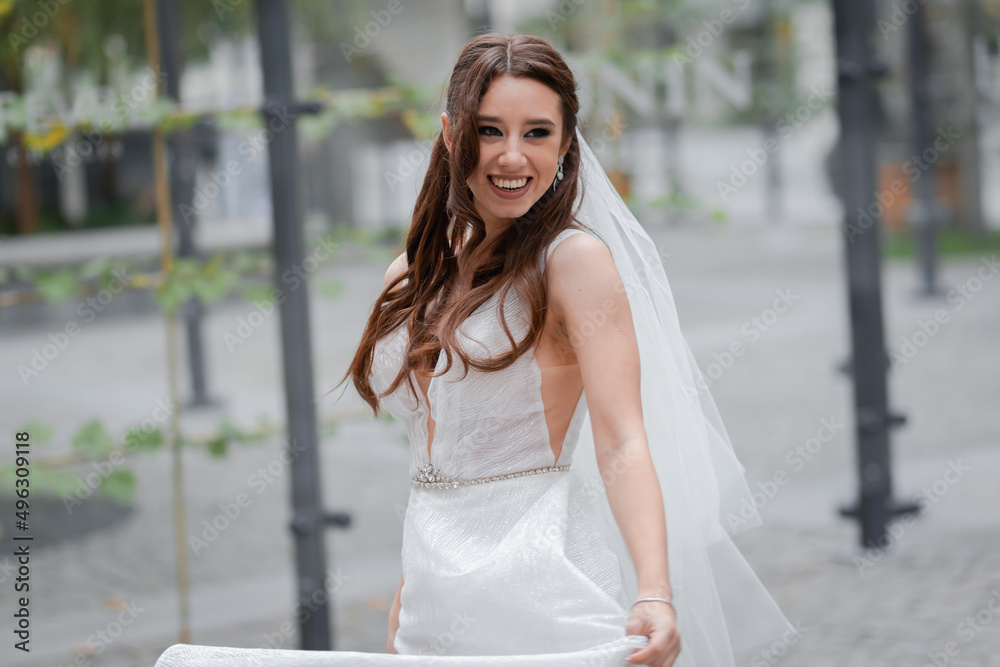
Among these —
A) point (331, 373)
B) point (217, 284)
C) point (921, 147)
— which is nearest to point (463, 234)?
point (217, 284)

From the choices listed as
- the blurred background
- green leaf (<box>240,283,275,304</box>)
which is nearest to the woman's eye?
the blurred background

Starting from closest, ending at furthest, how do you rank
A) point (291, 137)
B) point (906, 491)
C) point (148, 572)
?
point (291, 137) → point (148, 572) → point (906, 491)

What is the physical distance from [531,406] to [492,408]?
0.21ft

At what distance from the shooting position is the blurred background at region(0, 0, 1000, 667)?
372 cm

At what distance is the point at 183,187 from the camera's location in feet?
27.9

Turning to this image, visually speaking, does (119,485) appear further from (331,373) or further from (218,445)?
(331,373)

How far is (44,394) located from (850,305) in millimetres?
7310

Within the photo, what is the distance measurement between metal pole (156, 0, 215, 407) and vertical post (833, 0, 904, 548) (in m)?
4.28

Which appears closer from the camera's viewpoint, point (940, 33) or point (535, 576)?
point (535, 576)

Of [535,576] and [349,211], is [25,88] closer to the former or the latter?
A: [535,576]

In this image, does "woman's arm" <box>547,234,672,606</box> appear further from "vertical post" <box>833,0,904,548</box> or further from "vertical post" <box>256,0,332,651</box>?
"vertical post" <box>833,0,904,548</box>

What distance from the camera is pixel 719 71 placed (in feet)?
16.6

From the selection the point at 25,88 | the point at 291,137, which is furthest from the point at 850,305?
the point at 25,88

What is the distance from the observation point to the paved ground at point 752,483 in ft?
13.1
